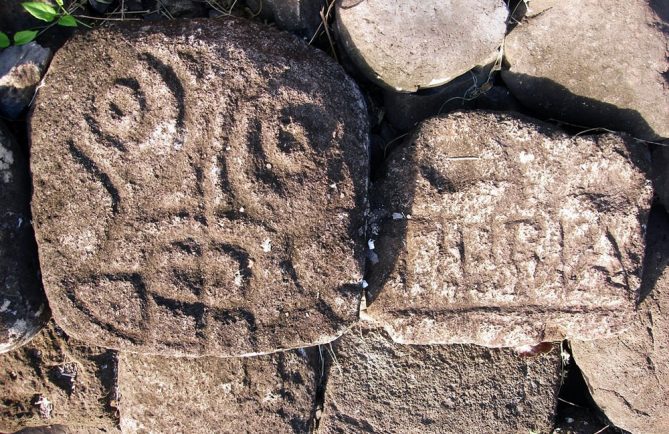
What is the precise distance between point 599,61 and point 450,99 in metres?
0.48

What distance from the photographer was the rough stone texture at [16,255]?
5.30 feet

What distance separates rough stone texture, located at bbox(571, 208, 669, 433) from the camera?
1966 mm

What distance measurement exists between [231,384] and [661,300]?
5.14ft

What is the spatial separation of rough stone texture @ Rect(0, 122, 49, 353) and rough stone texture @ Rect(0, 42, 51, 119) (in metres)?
0.11

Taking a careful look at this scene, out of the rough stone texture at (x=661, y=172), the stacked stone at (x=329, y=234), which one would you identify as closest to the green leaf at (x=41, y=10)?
the stacked stone at (x=329, y=234)

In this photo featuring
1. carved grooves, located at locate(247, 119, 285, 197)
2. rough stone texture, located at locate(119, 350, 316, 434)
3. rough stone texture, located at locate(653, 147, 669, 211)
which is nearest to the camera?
carved grooves, located at locate(247, 119, 285, 197)

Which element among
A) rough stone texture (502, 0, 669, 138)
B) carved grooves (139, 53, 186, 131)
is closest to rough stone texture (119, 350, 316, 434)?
carved grooves (139, 53, 186, 131)

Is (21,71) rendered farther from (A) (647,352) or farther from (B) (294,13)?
(A) (647,352)

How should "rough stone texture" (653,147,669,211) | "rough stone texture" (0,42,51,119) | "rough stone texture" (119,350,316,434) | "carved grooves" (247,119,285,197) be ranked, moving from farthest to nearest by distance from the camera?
"rough stone texture" (653,147,669,211)
"rough stone texture" (119,350,316,434)
"rough stone texture" (0,42,51,119)
"carved grooves" (247,119,285,197)

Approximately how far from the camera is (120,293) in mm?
Result: 1576

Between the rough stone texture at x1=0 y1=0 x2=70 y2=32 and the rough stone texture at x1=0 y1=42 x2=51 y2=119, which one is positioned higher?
the rough stone texture at x1=0 y1=0 x2=70 y2=32

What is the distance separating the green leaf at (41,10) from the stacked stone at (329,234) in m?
0.13

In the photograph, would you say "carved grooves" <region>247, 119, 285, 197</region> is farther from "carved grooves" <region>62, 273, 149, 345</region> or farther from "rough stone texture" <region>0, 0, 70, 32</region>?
"rough stone texture" <region>0, 0, 70, 32</region>

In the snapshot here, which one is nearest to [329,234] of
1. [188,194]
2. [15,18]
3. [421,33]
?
[188,194]
